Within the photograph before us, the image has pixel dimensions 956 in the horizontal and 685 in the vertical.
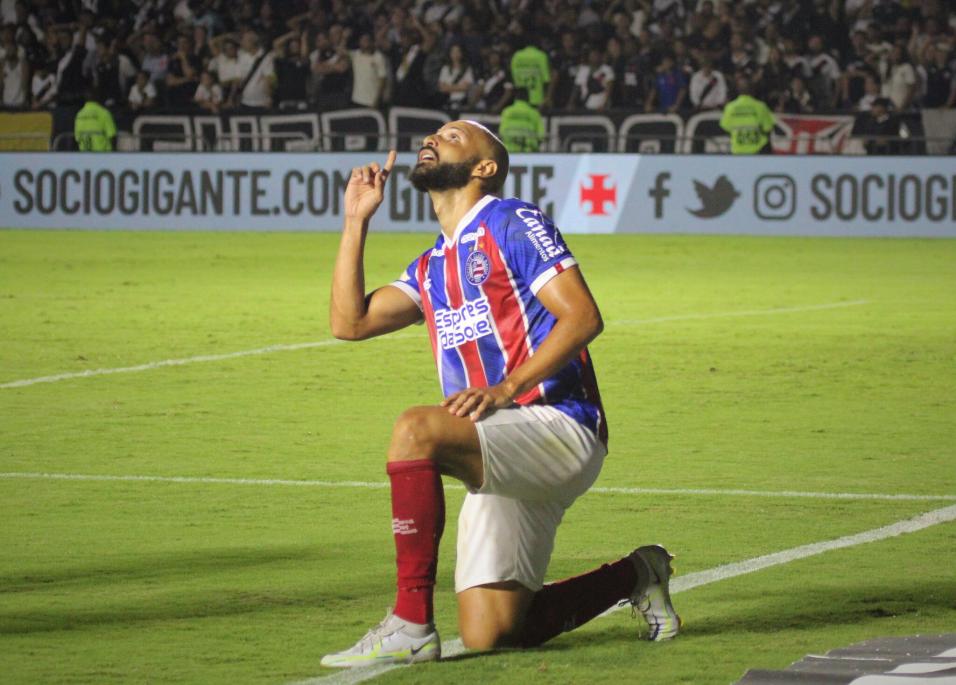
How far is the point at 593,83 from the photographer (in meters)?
28.9

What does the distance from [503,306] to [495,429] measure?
1.41 feet

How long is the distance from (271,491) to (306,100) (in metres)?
22.2

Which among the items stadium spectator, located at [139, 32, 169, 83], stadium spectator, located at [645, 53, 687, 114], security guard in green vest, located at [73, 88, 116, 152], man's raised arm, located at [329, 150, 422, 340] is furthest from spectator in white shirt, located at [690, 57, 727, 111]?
man's raised arm, located at [329, 150, 422, 340]

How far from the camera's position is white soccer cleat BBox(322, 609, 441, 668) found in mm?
5113

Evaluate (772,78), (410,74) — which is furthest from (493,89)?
(772,78)

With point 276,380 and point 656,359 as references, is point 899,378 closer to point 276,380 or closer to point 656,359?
point 656,359

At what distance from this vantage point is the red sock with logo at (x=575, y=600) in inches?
Result: 215

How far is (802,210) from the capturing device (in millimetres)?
25234

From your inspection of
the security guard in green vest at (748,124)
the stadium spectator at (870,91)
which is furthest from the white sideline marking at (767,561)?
the stadium spectator at (870,91)

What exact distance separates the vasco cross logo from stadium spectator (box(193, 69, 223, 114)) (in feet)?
22.5

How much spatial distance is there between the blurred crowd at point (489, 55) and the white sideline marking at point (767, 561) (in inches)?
801

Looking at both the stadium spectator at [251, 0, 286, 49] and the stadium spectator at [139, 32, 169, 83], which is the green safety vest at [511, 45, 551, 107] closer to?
the stadium spectator at [251, 0, 286, 49]

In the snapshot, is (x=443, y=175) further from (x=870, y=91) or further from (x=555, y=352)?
(x=870, y=91)

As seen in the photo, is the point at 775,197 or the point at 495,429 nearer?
the point at 495,429
